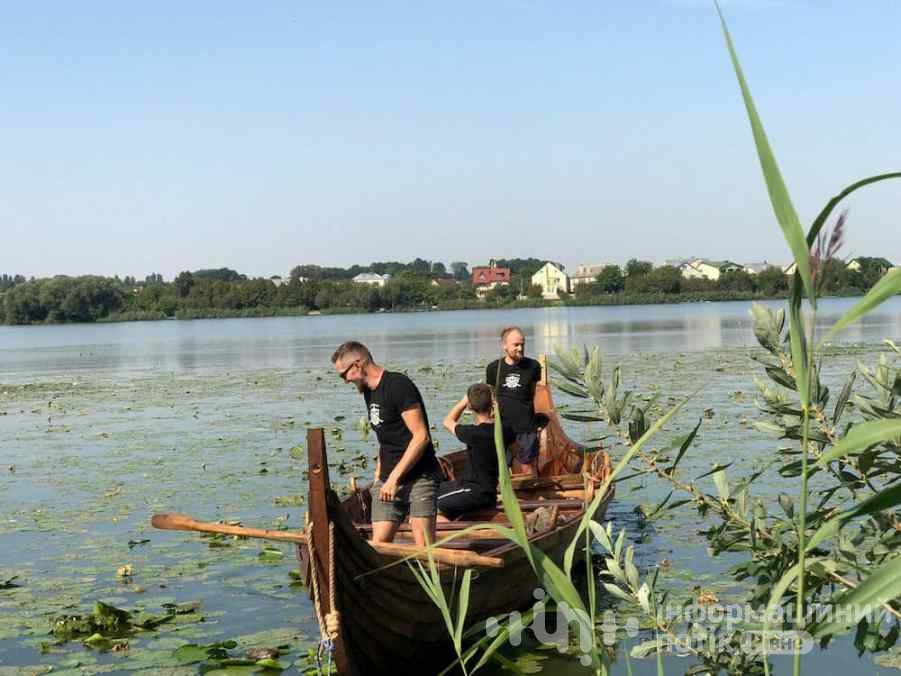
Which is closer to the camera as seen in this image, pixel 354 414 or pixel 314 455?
pixel 314 455

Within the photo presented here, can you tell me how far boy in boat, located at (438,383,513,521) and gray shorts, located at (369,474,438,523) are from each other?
4.78ft

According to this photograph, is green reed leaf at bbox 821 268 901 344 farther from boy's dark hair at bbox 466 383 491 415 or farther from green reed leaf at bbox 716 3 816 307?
boy's dark hair at bbox 466 383 491 415

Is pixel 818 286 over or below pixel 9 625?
over

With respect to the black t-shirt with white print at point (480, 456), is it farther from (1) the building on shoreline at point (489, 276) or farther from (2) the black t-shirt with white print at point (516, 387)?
(1) the building on shoreline at point (489, 276)

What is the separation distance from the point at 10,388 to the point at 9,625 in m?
25.1

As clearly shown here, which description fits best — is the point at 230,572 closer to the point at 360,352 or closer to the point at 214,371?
the point at 360,352

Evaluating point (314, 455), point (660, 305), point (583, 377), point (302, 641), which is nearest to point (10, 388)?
point (302, 641)

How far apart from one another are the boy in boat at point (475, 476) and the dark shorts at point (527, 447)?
56.0 inches

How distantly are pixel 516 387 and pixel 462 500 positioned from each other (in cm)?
149

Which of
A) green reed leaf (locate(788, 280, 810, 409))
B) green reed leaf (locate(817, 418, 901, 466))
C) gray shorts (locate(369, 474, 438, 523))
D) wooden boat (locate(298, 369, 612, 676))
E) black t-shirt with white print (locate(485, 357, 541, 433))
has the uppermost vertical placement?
green reed leaf (locate(788, 280, 810, 409))

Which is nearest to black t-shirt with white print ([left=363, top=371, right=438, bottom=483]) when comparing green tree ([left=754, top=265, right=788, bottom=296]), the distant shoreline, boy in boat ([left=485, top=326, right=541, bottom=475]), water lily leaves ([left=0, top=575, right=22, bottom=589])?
green tree ([left=754, top=265, right=788, bottom=296])

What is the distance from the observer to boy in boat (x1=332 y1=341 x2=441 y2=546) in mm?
6125

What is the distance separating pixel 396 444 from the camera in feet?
20.5

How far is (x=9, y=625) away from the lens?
7832 mm
